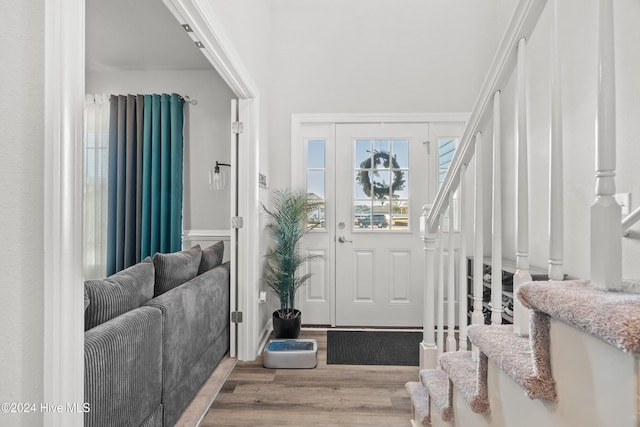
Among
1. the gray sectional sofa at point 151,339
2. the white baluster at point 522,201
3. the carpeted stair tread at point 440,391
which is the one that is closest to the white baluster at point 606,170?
the white baluster at point 522,201

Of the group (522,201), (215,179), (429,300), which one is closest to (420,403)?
(429,300)

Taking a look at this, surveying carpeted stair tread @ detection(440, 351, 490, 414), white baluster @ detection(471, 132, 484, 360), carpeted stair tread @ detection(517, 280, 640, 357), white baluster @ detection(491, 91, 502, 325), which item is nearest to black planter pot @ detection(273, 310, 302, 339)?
carpeted stair tread @ detection(440, 351, 490, 414)

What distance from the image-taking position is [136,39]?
10.0 feet

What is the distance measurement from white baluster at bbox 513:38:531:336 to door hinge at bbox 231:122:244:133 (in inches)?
80.4

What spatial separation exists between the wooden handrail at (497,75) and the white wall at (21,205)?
46.2 inches

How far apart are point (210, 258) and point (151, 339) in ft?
3.60

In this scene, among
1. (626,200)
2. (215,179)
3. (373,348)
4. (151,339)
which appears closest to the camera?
(151,339)

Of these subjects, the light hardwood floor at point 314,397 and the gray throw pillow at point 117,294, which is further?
the light hardwood floor at point 314,397

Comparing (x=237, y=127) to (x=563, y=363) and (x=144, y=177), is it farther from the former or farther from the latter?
(x=563, y=363)

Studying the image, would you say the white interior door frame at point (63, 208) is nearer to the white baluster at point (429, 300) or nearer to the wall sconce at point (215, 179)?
the white baluster at point (429, 300)

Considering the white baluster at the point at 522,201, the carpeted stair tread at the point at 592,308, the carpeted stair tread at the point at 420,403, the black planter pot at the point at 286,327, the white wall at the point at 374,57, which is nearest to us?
the carpeted stair tread at the point at 592,308

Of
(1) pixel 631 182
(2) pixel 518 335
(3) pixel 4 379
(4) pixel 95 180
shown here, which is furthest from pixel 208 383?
(1) pixel 631 182

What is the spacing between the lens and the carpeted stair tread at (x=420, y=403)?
5.20 feet

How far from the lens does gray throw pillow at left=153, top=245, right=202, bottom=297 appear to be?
1.95 metres
